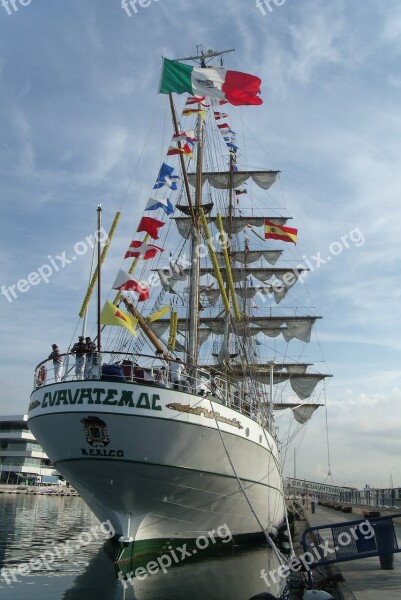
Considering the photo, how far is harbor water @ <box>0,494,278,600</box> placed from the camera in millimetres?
13447

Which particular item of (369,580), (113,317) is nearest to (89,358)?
(113,317)

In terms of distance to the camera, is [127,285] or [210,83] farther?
[210,83]

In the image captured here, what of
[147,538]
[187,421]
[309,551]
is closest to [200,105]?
[187,421]

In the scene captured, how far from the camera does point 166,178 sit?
70.9 ft

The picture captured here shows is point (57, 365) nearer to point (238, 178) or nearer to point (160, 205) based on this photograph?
point (160, 205)

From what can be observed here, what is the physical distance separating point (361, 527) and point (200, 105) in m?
18.7

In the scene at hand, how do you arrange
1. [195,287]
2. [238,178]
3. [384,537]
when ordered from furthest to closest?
[238,178] < [195,287] < [384,537]

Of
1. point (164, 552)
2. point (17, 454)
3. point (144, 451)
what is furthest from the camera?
point (17, 454)

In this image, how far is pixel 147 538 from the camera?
16609 millimetres
